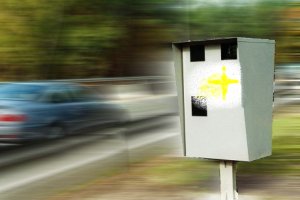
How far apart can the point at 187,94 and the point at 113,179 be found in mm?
2111

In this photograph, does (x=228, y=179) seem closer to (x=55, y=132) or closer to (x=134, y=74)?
(x=55, y=132)

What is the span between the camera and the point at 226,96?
5.59 m

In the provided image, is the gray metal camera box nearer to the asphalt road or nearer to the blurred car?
the asphalt road

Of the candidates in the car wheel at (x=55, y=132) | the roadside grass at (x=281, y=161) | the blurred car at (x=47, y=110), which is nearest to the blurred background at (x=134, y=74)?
the roadside grass at (x=281, y=161)

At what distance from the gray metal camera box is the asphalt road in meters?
2.09

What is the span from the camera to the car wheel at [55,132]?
11448 millimetres

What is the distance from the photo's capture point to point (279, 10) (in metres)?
12.0

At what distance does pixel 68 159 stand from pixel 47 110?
2088mm

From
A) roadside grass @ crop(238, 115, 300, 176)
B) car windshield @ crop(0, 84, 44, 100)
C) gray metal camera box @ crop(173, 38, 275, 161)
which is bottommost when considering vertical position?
roadside grass @ crop(238, 115, 300, 176)

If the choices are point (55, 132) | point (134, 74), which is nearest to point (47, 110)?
point (55, 132)

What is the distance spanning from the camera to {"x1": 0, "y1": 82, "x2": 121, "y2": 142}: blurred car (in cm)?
1055

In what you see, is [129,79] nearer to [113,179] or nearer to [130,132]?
[130,132]

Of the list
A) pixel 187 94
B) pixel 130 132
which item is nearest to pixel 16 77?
pixel 130 132

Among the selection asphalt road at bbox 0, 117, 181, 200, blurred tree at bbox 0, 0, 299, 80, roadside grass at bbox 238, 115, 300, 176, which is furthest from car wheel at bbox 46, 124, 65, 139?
blurred tree at bbox 0, 0, 299, 80
